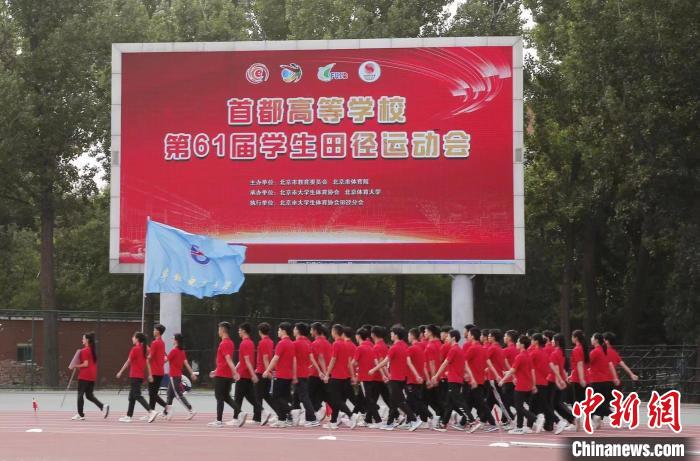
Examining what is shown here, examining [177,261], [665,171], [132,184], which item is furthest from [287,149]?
[665,171]

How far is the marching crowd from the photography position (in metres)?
21.4

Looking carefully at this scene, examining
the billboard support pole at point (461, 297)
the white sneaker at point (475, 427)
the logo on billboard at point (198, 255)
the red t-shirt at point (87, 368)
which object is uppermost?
the logo on billboard at point (198, 255)

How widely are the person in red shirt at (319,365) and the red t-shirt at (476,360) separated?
7.39ft

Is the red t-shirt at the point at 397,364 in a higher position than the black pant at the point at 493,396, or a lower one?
higher

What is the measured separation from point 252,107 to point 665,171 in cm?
1053

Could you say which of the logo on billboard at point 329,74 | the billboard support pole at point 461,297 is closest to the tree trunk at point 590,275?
the billboard support pole at point 461,297

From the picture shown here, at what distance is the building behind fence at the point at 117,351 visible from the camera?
3575 centimetres

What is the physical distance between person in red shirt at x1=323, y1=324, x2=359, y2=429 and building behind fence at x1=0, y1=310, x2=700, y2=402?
14226mm

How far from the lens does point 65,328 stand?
1603 inches

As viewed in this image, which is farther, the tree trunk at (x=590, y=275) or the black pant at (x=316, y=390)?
the tree trunk at (x=590, y=275)

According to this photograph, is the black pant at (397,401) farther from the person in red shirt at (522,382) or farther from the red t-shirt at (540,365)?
the red t-shirt at (540,365)

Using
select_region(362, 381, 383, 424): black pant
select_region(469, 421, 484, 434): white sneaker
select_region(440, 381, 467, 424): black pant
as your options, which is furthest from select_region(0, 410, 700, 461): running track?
select_region(362, 381, 383, 424): black pant

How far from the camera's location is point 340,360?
2189 cm

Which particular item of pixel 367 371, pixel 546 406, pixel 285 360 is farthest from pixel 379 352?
pixel 546 406
